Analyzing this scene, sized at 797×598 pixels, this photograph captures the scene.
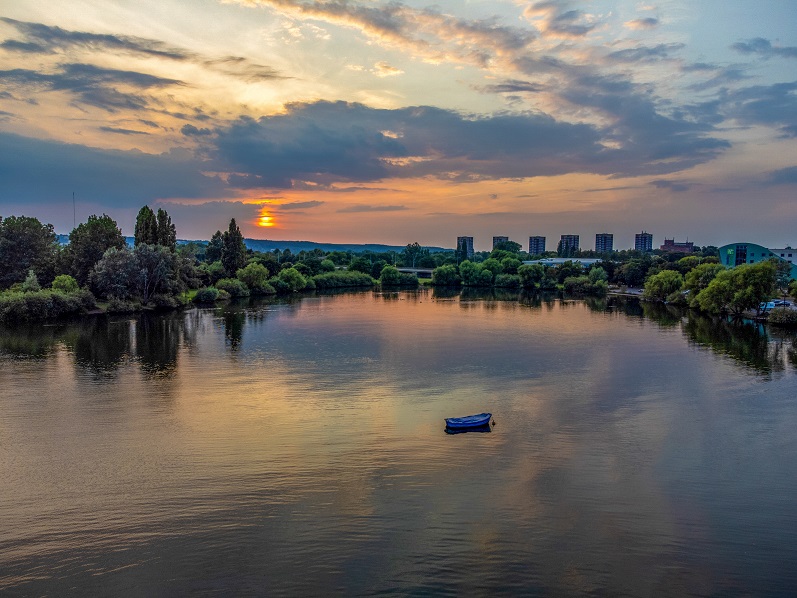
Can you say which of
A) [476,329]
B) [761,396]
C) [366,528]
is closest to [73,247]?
[476,329]

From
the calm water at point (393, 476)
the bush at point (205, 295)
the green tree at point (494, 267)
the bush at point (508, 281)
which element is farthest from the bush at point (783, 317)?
the green tree at point (494, 267)

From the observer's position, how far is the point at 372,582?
51.9ft

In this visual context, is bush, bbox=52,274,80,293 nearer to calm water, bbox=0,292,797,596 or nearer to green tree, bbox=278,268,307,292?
calm water, bbox=0,292,797,596

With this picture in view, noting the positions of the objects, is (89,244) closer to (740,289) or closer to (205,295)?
(205,295)

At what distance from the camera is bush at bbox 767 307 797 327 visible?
212 ft

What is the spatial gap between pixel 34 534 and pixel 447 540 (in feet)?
44.4

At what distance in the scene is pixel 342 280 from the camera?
431 ft

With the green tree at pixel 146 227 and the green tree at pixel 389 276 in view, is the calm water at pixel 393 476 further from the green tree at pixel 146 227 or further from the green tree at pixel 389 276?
the green tree at pixel 389 276

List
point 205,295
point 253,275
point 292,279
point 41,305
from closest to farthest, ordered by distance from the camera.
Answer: point 41,305 < point 205,295 < point 253,275 < point 292,279

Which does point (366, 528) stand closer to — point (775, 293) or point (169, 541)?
point (169, 541)

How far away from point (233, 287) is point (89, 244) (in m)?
24.3

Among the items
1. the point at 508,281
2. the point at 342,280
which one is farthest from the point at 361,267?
the point at 508,281

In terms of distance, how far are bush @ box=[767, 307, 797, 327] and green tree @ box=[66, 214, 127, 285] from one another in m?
85.8

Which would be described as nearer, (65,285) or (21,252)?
(65,285)
